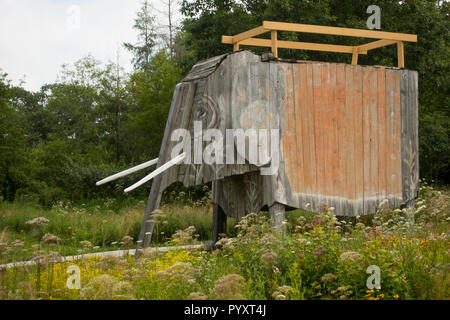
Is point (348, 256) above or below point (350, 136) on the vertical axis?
below

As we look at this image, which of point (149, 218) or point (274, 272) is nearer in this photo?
point (274, 272)

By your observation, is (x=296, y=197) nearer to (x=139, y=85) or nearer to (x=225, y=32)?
(x=225, y=32)

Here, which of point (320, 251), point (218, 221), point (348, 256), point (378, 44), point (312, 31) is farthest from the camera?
point (378, 44)

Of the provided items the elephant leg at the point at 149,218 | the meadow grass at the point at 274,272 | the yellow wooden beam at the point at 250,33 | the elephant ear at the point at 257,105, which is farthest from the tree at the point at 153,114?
the meadow grass at the point at 274,272

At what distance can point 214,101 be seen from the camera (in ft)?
23.3

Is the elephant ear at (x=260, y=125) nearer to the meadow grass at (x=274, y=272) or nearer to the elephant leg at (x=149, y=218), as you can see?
the elephant leg at (x=149, y=218)

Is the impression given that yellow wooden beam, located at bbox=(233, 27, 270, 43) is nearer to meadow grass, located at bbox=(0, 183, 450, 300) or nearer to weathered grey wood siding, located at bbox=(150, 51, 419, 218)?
weathered grey wood siding, located at bbox=(150, 51, 419, 218)

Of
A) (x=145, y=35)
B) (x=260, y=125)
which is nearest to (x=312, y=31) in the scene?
(x=260, y=125)

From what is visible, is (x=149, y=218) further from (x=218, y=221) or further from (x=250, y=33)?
(x=250, y=33)

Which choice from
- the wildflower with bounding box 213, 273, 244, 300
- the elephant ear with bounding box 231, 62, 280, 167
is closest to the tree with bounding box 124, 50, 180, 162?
the elephant ear with bounding box 231, 62, 280, 167

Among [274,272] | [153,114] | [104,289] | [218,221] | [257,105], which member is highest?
[153,114]

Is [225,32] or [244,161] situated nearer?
[244,161]

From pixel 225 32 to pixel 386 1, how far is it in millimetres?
Result: 4862
